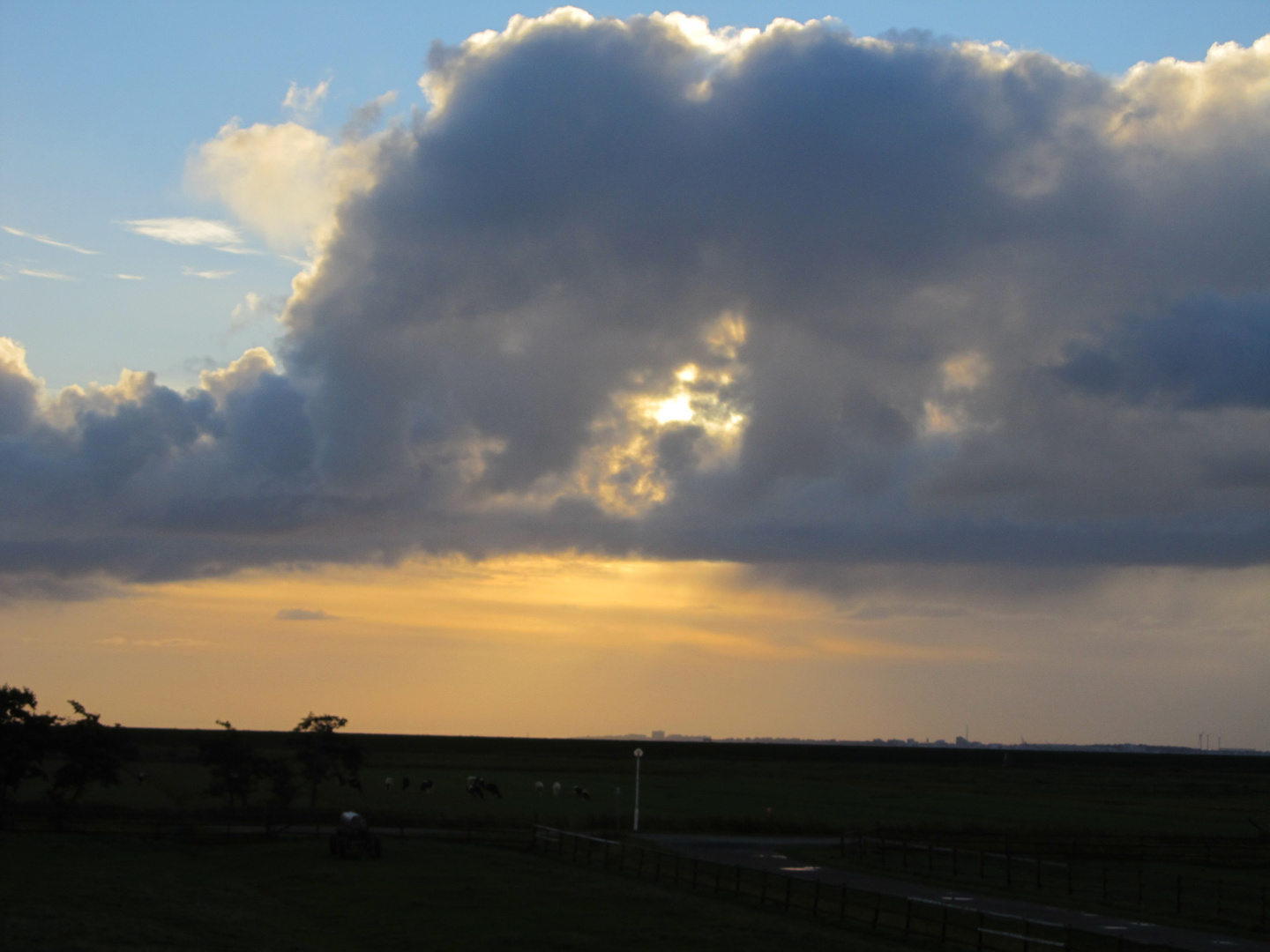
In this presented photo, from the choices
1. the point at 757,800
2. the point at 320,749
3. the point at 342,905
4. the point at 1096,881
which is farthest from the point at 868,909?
the point at 757,800

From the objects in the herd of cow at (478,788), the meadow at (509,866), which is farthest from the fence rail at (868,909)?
the herd of cow at (478,788)

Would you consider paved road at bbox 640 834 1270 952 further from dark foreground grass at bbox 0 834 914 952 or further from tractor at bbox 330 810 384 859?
tractor at bbox 330 810 384 859

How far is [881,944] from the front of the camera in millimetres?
33812

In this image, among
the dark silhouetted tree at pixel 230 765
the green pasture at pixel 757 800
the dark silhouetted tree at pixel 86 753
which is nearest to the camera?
the dark silhouetted tree at pixel 86 753

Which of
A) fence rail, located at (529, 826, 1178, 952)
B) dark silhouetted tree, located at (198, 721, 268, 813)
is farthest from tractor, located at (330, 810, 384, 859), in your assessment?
dark silhouetted tree, located at (198, 721, 268, 813)

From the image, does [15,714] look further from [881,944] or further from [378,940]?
[881,944]

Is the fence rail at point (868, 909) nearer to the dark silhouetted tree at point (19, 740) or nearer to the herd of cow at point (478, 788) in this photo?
the dark silhouetted tree at point (19, 740)

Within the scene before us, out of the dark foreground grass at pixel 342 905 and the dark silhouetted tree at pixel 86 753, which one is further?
the dark silhouetted tree at pixel 86 753

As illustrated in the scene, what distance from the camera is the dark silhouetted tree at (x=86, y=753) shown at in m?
59.5

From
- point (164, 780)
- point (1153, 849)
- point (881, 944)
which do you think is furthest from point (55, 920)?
point (164, 780)

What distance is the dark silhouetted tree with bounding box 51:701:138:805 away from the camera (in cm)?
5953

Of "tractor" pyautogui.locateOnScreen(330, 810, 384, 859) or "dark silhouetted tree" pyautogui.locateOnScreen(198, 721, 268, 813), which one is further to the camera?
"dark silhouetted tree" pyautogui.locateOnScreen(198, 721, 268, 813)

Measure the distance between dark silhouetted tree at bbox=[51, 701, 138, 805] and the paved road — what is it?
90.5 feet

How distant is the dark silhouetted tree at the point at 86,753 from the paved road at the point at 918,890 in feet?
90.5
